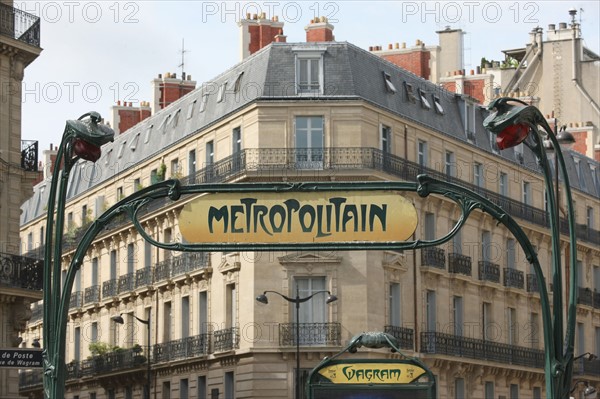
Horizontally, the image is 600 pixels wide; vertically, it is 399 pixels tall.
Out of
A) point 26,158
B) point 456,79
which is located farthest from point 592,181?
point 26,158

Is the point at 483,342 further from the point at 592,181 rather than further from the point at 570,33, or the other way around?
the point at 570,33

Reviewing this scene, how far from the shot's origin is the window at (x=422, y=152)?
4962 cm

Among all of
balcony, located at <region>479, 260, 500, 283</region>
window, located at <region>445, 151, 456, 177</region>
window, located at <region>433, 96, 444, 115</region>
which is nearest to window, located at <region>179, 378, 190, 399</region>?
balcony, located at <region>479, 260, 500, 283</region>

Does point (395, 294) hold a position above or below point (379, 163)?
below

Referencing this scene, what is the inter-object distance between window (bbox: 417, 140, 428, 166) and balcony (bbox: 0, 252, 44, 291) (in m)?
18.4

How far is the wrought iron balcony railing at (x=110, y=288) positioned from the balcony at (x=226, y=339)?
352 inches

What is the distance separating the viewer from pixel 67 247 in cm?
5909

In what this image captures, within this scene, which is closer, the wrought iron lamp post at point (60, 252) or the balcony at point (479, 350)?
the wrought iron lamp post at point (60, 252)

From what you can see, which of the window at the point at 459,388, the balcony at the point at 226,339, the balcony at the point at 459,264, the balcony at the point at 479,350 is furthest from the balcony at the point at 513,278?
the balcony at the point at 226,339

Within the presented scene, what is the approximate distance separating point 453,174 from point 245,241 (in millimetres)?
39318

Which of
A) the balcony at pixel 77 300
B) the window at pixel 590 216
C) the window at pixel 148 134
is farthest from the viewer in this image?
the window at pixel 590 216

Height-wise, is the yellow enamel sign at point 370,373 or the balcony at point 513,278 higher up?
the balcony at point 513,278

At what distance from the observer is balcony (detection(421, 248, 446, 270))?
48438mm

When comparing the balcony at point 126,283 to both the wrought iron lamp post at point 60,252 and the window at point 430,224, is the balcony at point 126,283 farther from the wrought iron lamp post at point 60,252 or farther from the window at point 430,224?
the wrought iron lamp post at point 60,252
